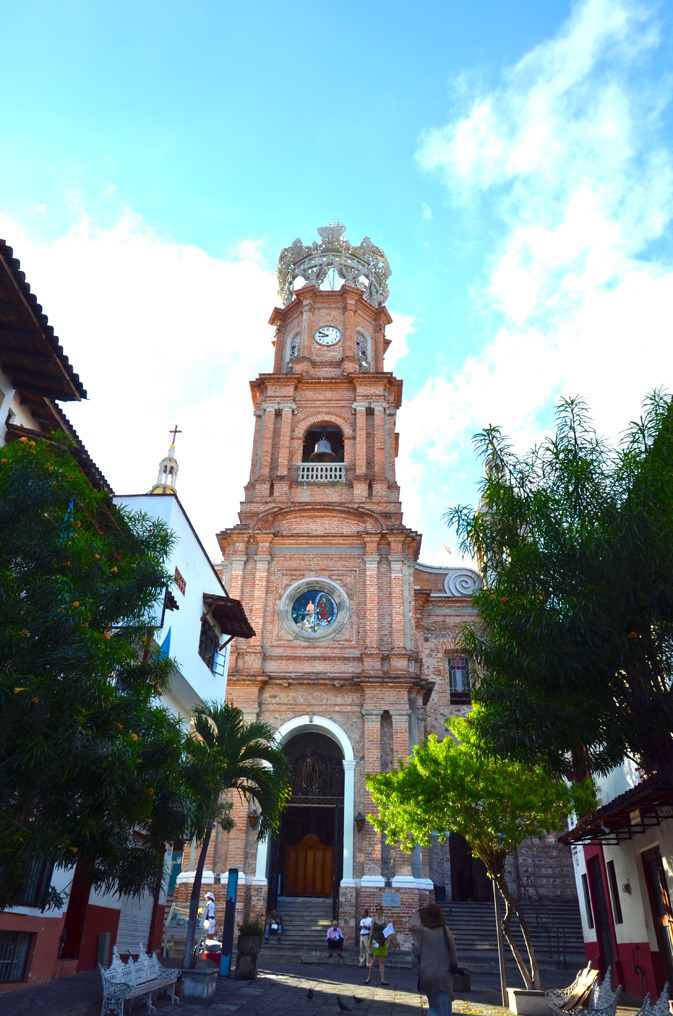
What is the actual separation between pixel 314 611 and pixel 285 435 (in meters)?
7.47

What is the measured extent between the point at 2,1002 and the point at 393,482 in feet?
71.5

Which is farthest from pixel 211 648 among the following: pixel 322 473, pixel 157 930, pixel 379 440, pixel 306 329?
pixel 306 329

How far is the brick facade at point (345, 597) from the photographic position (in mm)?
22844

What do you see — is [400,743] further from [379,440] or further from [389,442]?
[389,442]

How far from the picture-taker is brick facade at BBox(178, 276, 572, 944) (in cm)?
2284

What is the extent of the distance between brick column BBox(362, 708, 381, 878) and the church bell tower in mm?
37

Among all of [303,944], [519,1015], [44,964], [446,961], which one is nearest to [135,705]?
[446,961]

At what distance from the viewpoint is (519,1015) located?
37.6ft

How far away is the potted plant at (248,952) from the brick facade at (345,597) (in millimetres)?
6462

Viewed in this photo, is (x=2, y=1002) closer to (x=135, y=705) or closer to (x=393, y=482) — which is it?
Result: (x=135, y=705)

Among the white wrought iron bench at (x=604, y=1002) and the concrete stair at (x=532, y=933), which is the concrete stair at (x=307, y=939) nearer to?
the concrete stair at (x=532, y=933)

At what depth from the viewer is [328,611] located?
26.8 m

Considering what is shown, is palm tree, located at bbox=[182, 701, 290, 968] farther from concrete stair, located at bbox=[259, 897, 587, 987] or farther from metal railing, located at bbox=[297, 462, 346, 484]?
metal railing, located at bbox=[297, 462, 346, 484]

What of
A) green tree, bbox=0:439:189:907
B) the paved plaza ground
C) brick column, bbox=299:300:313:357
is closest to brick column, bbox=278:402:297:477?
brick column, bbox=299:300:313:357
